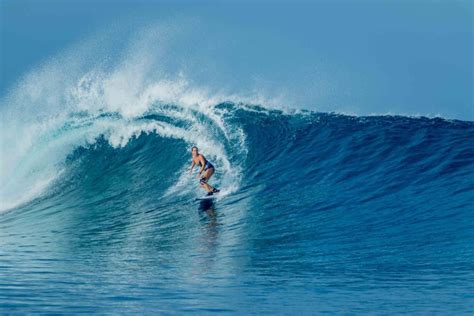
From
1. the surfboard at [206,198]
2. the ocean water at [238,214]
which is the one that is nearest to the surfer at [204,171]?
the surfboard at [206,198]

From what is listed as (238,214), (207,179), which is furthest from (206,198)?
(238,214)

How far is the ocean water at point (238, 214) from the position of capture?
19.9 ft

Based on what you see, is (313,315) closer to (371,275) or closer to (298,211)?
(371,275)

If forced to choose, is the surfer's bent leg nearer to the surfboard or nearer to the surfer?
the surfer

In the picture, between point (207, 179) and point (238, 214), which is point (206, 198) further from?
point (238, 214)

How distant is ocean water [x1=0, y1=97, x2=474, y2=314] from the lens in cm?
606

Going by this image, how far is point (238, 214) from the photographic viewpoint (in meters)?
11.1

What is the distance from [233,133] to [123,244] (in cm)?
654

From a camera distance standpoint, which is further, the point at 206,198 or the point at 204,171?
the point at 204,171

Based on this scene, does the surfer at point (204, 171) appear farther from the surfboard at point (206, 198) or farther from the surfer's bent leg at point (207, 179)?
the surfboard at point (206, 198)

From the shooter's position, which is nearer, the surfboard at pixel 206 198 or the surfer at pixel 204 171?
the surfboard at pixel 206 198

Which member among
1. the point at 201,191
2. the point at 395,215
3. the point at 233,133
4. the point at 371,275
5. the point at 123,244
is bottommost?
the point at 371,275

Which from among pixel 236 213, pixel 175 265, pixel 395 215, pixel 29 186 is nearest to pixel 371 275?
pixel 175 265

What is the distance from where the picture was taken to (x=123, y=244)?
9320 millimetres
